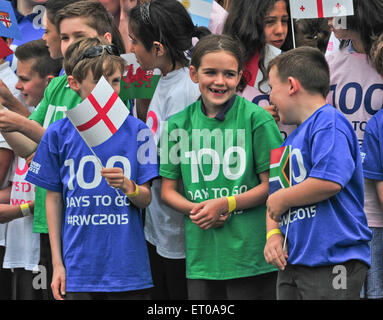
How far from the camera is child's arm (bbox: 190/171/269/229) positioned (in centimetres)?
362

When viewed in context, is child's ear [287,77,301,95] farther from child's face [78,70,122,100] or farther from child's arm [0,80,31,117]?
child's arm [0,80,31,117]

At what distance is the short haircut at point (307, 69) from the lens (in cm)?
351

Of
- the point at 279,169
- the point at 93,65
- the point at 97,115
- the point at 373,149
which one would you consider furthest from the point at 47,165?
the point at 373,149

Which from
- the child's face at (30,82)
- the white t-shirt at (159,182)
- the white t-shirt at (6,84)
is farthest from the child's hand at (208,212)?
the child's face at (30,82)

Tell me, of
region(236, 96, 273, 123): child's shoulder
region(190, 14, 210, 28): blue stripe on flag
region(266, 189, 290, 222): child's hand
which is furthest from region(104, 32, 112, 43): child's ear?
region(266, 189, 290, 222): child's hand

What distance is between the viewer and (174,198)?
3.81 m

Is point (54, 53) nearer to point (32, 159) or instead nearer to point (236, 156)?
point (32, 159)

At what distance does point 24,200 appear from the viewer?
4.42 meters

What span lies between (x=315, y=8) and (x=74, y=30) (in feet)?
4.76

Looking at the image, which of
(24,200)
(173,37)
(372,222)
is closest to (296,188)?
(372,222)

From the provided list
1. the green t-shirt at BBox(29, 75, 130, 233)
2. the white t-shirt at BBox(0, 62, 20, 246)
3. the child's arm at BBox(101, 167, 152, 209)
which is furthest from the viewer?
the white t-shirt at BBox(0, 62, 20, 246)

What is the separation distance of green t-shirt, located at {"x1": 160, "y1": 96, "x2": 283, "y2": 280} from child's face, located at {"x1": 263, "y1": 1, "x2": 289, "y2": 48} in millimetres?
697

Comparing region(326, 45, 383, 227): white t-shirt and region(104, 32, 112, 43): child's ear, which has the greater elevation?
region(104, 32, 112, 43): child's ear

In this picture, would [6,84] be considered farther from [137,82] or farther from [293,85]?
[293,85]
